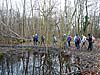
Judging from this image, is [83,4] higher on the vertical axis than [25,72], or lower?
higher

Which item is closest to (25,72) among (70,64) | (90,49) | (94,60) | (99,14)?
(70,64)

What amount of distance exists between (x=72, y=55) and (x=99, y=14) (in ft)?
79.2

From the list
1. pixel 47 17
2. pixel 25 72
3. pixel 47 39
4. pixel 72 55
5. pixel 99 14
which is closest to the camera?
pixel 47 39

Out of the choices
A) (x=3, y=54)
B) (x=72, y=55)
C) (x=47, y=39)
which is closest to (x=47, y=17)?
(x=47, y=39)

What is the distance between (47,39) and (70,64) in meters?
8.45

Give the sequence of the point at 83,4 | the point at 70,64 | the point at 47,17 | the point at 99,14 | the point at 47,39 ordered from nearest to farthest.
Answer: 1. the point at 47,39
2. the point at 47,17
3. the point at 70,64
4. the point at 83,4
5. the point at 99,14

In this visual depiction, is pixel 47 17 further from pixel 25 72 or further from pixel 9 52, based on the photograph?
pixel 9 52

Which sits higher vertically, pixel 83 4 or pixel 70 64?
pixel 83 4

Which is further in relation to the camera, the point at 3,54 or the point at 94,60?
the point at 3,54

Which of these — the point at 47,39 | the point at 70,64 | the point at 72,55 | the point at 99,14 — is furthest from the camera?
the point at 99,14

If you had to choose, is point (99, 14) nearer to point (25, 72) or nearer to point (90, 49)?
point (90, 49)

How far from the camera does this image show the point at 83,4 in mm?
40469

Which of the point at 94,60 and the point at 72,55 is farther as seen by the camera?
the point at 72,55

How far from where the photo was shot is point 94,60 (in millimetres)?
17672
